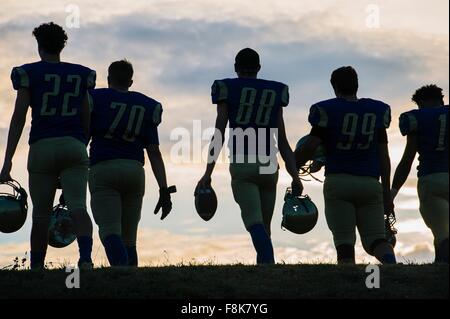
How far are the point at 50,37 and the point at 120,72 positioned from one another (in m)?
0.85

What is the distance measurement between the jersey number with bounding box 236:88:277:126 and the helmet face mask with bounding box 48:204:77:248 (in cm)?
224

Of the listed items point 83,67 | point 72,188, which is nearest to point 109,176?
point 72,188

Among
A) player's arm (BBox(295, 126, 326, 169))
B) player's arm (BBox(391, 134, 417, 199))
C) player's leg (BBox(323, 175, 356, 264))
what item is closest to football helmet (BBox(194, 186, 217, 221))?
player's arm (BBox(295, 126, 326, 169))

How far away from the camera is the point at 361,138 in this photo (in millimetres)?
9867

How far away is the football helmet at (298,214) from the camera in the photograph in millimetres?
10477

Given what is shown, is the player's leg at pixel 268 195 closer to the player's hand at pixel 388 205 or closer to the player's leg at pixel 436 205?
the player's hand at pixel 388 205

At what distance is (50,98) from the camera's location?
988 centimetres

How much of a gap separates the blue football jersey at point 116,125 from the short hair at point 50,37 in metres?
0.62

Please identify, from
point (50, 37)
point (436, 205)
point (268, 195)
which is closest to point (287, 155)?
point (268, 195)

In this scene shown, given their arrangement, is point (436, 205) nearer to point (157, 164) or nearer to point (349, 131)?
point (349, 131)

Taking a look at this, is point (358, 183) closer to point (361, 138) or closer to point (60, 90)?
point (361, 138)

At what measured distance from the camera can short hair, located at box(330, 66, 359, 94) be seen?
32.6 feet
